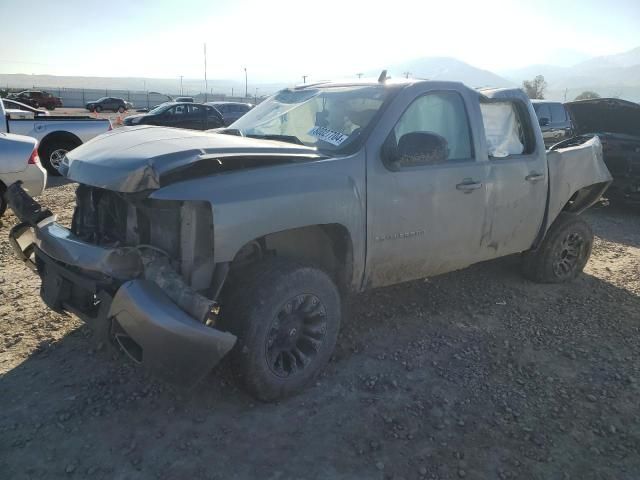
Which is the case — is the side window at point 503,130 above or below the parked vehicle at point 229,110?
below

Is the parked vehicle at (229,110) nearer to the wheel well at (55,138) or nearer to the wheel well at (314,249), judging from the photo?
the wheel well at (55,138)

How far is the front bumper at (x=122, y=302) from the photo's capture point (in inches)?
91.7

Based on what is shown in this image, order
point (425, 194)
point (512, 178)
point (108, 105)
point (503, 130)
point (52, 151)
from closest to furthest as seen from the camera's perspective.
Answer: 1. point (425, 194)
2. point (512, 178)
3. point (503, 130)
4. point (52, 151)
5. point (108, 105)

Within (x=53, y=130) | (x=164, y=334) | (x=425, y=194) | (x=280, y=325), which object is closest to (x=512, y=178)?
(x=425, y=194)

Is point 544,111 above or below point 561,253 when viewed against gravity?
above

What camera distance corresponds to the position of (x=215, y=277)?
2.69 metres

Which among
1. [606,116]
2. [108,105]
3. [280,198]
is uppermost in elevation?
[108,105]

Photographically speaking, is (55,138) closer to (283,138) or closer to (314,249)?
(283,138)

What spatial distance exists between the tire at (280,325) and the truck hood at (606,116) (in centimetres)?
803

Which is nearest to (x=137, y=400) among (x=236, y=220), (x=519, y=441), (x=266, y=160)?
(x=236, y=220)

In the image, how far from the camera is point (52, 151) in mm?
9484

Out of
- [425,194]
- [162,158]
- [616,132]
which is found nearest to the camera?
[162,158]

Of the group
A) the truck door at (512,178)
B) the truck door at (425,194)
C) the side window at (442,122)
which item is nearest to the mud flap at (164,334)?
the truck door at (425,194)

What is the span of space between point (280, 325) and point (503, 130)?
262cm
